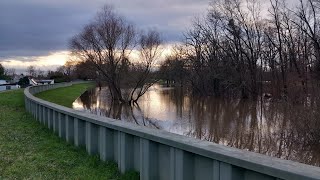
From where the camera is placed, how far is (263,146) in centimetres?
1839

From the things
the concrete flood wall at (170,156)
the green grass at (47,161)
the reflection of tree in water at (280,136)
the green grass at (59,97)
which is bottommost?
the reflection of tree in water at (280,136)

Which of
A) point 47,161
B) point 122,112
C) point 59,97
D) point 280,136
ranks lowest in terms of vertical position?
point 122,112

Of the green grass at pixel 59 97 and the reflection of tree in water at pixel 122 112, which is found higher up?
the green grass at pixel 59 97

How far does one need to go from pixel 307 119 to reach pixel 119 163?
1303cm

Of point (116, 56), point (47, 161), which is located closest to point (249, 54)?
point (116, 56)

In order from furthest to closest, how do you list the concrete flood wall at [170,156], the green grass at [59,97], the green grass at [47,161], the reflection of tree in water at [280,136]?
the green grass at [59,97] → the reflection of tree in water at [280,136] → the green grass at [47,161] → the concrete flood wall at [170,156]

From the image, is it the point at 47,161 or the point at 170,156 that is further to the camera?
the point at 47,161

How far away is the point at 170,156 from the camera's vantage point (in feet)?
17.5

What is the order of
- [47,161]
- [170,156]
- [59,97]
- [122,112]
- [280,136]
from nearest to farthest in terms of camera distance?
[170,156]
[47,161]
[280,136]
[122,112]
[59,97]

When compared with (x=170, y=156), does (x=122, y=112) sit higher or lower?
lower

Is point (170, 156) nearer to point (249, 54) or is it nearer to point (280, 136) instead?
point (280, 136)

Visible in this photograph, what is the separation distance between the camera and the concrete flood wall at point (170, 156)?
3887 millimetres

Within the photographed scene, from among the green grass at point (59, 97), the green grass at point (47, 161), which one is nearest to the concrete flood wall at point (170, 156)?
the green grass at point (47, 161)

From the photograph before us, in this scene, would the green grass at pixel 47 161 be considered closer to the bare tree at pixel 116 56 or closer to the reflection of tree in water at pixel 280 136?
the reflection of tree in water at pixel 280 136
